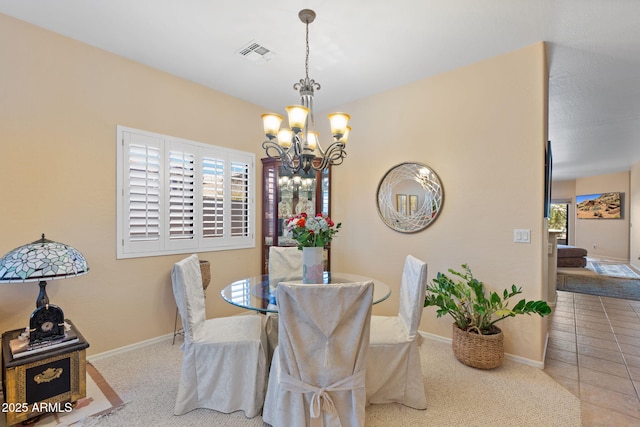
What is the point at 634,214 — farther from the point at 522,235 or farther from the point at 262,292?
the point at 262,292

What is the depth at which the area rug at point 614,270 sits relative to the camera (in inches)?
258

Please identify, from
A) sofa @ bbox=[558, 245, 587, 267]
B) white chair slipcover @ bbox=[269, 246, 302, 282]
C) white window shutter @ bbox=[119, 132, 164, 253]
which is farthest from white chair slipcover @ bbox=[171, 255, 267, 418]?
sofa @ bbox=[558, 245, 587, 267]

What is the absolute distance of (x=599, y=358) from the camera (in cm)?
281

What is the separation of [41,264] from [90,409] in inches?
40.8

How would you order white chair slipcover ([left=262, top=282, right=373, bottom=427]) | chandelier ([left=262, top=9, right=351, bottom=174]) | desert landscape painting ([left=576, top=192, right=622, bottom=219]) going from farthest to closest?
1. desert landscape painting ([left=576, top=192, right=622, bottom=219])
2. chandelier ([left=262, top=9, right=351, bottom=174])
3. white chair slipcover ([left=262, top=282, right=373, bottom=427])

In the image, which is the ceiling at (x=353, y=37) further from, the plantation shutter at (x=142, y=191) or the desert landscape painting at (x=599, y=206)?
the desert landscape painting at (x=599, y=206)

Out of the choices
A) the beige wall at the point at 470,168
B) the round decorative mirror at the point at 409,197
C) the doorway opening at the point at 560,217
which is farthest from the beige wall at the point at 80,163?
the doorway opening at the point at 560,217

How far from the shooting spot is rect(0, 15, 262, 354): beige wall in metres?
2.33

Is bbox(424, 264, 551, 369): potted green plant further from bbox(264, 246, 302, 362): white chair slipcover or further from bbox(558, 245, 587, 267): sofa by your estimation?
bbox(558, 245, 587, 267): sofa

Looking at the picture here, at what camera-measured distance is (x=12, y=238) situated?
232cm

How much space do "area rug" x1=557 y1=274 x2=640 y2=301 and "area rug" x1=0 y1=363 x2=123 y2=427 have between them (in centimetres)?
684

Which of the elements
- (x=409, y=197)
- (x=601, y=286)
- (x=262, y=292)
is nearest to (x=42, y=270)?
(x=262, y=292)

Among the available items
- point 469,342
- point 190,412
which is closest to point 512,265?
point 469,342

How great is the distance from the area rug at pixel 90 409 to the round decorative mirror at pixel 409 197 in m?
2.96
